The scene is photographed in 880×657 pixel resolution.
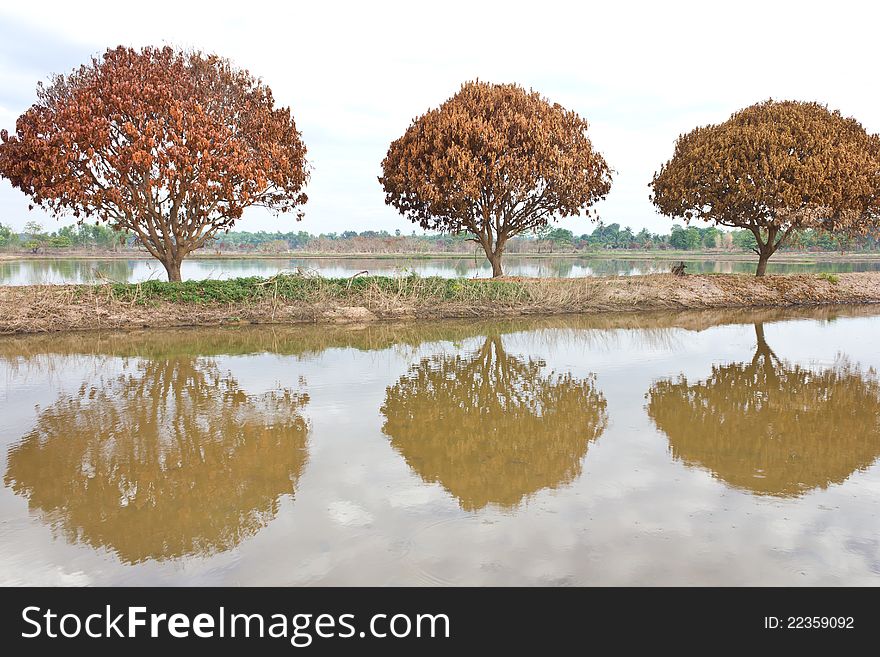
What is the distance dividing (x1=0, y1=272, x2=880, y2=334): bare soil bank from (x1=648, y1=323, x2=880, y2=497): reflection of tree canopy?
344 inches

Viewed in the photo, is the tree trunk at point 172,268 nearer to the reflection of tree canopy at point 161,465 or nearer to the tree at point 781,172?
the reflection of tree canopy at point 161,465

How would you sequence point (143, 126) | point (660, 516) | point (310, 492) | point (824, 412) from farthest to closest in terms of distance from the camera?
point (143, 126) → point (824, 412) → point (310, 492) → point (660, 516)

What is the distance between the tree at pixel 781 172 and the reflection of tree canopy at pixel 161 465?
20939mm

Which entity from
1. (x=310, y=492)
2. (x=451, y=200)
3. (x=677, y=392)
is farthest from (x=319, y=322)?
(x=310, y=492)

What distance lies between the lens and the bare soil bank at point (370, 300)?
1538cm

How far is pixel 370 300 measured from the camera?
707 inches

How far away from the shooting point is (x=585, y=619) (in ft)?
12.3

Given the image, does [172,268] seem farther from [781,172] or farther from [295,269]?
[781,172]

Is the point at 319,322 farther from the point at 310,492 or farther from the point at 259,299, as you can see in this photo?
the point at 310,492

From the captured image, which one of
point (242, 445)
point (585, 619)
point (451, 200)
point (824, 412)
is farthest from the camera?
point (451, 200)

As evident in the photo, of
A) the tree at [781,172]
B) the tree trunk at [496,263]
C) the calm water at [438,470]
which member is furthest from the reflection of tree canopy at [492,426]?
the tree at [781,172]

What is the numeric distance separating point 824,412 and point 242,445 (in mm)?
7462

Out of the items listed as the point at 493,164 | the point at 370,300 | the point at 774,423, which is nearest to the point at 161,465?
the point at 774,423

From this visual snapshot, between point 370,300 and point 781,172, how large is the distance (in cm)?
1653
